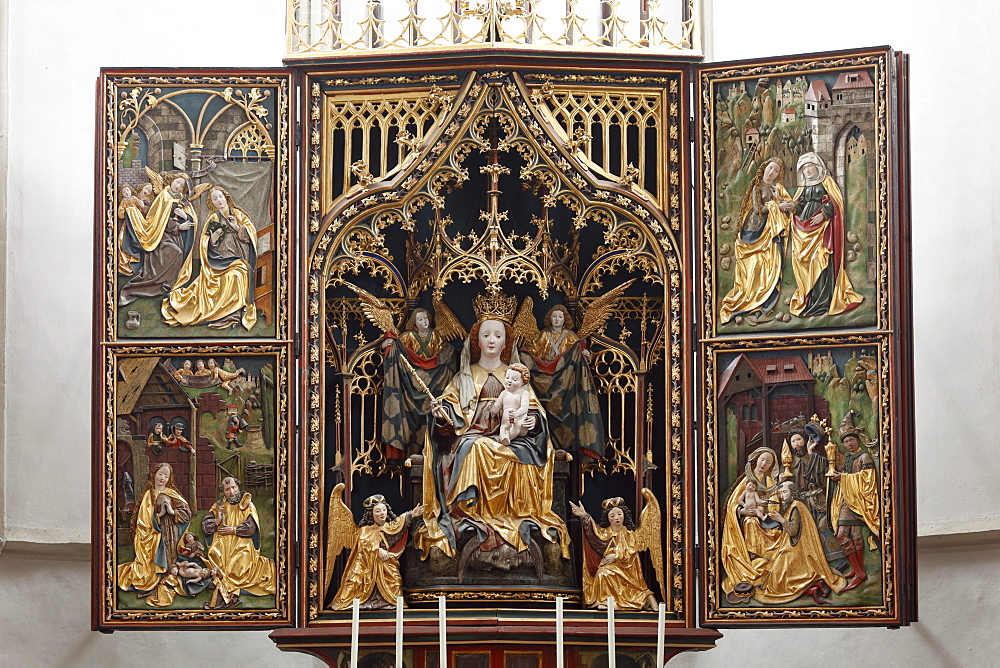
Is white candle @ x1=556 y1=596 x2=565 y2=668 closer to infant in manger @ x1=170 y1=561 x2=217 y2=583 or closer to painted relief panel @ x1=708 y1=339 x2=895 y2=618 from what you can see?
painted relief panel @ x1=708 y1=339 x2=895 y2=618

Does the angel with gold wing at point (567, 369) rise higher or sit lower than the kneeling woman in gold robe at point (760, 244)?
lower

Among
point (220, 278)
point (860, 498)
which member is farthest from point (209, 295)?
point (860, 498)

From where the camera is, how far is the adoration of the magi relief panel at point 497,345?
11.2m

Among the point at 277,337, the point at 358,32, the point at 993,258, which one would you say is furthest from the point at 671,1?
the point at 277,337

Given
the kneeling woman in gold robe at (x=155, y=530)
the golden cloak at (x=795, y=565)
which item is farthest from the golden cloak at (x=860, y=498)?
the kneeling woman in gold robe at (x=155, y=530)

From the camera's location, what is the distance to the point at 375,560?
1130 centimetres

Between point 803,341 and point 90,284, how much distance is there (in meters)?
5.14

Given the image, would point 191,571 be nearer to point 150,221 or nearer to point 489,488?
point 489,488

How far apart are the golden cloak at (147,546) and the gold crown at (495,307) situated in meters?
2.28

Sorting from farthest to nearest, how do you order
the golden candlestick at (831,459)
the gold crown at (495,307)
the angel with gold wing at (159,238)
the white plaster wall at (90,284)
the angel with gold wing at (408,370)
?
the white plaster wall at (90,284) → the gold crown at (495,307) → the angel with gold wing at (408,370) → the angel with gold wing at (159,238) → the golden candlestick at (831,459)

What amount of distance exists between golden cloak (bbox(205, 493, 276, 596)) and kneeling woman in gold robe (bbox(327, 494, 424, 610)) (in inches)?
21.3

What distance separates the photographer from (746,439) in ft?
35.9

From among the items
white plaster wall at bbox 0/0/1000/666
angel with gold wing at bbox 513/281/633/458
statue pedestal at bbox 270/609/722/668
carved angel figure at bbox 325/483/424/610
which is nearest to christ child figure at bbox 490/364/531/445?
angel with gold wing at bbox 513/281/633/458

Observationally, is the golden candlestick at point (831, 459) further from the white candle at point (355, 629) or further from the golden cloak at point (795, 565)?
the white candle at point (355, 629)
